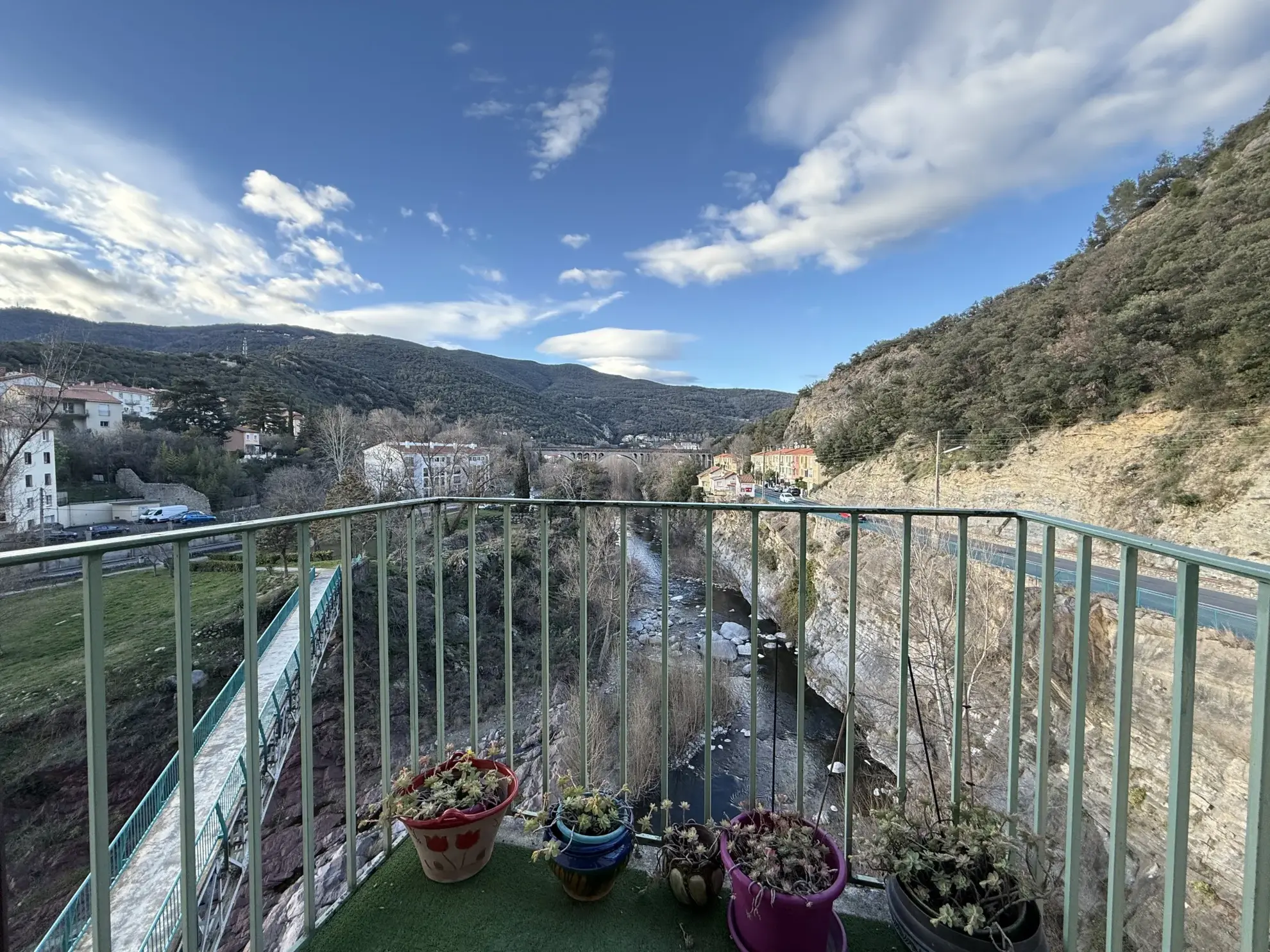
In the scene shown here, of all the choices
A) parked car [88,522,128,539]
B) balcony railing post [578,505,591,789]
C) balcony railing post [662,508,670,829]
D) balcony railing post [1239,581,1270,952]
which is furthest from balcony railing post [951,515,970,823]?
parked car [88,522,128,539]

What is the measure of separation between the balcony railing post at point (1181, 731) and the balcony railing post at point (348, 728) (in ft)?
6.42

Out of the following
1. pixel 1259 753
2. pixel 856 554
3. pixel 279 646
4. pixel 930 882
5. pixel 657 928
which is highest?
pixel 856 554

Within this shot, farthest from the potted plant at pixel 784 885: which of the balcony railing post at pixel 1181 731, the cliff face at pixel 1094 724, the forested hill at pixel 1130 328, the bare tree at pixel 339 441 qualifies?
the bare tree at pixel 339 441

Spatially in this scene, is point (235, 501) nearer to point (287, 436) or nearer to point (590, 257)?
point (287, 436)

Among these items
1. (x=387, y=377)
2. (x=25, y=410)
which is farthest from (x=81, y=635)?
(x=387, y=377)

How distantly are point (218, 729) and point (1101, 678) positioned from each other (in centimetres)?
1069

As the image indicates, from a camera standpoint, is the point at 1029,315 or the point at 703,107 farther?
the point at 1029,315

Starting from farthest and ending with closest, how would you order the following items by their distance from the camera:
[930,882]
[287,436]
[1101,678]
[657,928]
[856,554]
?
[287,436] < [1101,678] < [856,554] < [657,928] < [930,882]

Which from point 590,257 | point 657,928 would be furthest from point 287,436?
point 657,928

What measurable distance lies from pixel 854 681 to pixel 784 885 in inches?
23.9

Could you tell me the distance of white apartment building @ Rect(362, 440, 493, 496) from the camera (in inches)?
768

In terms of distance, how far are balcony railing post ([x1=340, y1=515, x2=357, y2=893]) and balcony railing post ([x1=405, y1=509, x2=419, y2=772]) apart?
232 millimetres

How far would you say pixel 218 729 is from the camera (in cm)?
511

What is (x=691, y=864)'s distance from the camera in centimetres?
141
